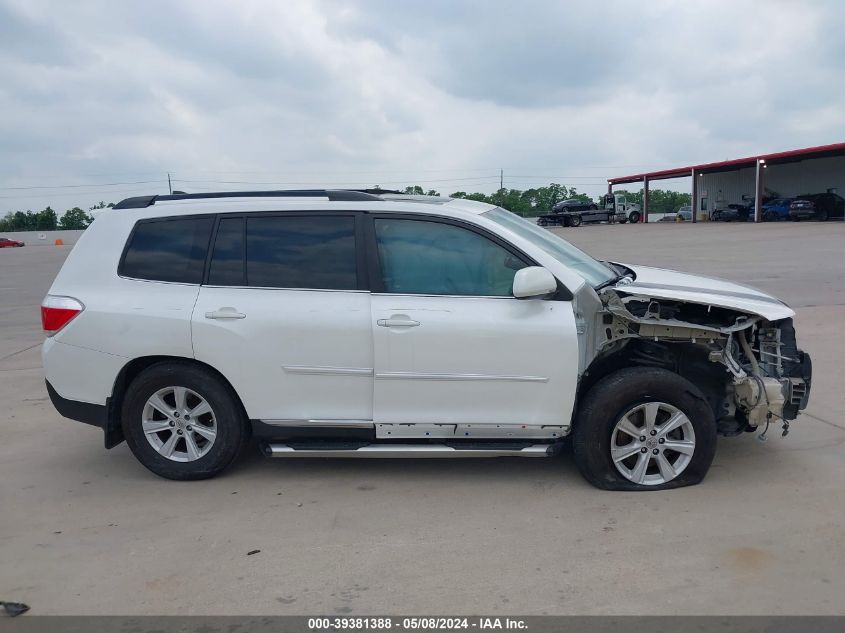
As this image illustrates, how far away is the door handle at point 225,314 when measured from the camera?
14.7 ft

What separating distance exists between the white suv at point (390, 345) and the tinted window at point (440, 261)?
10 mm

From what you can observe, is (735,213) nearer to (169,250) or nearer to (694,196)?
(694,196)

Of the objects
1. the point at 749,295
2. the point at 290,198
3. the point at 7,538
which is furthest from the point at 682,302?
the point at 7,538

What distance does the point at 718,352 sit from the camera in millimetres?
4355

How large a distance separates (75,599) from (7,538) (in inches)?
37.2

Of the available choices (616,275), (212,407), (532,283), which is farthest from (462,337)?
(212,407)

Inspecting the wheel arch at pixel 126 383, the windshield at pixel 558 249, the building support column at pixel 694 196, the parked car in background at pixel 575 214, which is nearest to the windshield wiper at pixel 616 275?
the windshield at pixel 558 249

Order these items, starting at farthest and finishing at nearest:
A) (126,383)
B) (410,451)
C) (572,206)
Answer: (572,206)
(126,383)
(410,451)

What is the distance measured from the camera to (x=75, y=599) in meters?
3.36

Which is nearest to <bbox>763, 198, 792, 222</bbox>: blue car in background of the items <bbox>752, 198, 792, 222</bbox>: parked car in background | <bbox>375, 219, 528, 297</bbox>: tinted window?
<bbox>752, 198, 792, 222</bbox>: parked car in background

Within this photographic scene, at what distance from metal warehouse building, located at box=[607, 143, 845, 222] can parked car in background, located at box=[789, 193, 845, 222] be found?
262cm

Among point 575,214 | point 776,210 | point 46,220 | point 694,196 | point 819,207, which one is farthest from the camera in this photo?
point 46,220

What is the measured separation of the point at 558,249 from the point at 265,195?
2.09 meters

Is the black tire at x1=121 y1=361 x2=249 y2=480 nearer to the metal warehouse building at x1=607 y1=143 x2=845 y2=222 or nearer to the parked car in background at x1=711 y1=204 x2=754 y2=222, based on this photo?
the metal warehouse building at x1=607 y1=143 x2=845 y2=222
